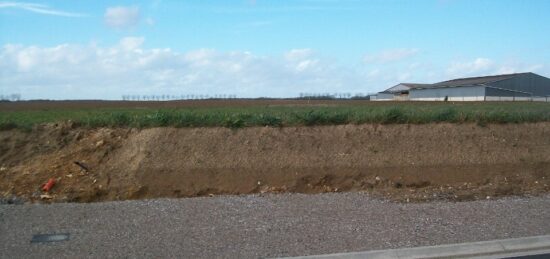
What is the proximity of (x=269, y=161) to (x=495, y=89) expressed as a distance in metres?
62.1

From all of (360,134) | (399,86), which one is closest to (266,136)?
(360,134)

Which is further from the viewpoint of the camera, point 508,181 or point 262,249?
point 508,181

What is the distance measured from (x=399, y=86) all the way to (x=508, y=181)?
85125mm

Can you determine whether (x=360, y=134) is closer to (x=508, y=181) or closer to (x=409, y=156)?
(x=409, y=156)

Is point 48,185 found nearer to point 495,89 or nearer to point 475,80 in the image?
point 495,89

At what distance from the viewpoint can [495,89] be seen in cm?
6969

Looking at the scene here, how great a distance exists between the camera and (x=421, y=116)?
17.6m

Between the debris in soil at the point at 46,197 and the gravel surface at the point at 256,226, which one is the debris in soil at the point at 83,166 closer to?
the debris in soil at the point at 46,197

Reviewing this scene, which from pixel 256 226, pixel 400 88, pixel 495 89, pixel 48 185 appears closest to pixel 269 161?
pixel 48 185

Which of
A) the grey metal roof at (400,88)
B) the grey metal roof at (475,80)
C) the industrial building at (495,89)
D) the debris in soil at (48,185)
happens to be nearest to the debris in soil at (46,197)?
the debris in soil at (48,185)

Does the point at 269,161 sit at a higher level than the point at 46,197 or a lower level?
higher

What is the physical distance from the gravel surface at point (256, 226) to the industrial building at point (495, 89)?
63.2 meters

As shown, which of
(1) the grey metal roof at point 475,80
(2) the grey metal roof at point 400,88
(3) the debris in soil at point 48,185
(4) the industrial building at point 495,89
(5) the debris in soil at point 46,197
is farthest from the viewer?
(2) the grey metal roof at point 400,88

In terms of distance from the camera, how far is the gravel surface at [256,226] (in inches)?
275
